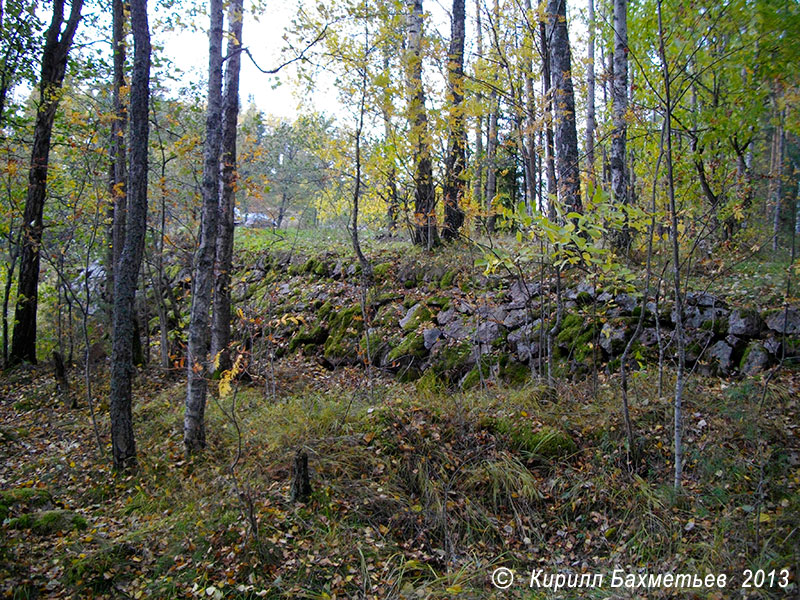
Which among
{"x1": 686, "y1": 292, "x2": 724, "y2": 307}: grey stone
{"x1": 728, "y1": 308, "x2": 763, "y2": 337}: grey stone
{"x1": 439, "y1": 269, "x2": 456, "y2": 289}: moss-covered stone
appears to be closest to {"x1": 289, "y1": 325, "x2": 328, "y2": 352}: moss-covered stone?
{"x1": 439, "y1": 269, "x2": 456, "y2": 289}: moss-covered stone

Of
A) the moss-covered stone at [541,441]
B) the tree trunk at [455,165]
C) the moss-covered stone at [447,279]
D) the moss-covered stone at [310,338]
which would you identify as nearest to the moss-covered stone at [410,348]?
the moss-covered stone at [447,279]

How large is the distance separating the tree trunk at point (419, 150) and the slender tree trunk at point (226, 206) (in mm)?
2562

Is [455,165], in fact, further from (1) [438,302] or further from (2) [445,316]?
(2) [445,316]

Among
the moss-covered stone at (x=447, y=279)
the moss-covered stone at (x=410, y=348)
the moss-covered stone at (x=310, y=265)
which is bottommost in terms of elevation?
the moss-covered stone at (x=410, y=348)

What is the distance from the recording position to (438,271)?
8.21 m

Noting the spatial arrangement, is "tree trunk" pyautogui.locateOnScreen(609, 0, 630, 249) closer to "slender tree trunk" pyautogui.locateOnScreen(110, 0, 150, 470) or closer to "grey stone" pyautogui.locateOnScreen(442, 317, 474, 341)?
"grey stone" pyautogui.locateOnScreen(442, 317, 474, 341)

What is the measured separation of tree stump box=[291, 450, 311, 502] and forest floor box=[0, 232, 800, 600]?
7 centimetres

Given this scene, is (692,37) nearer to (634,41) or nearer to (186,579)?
(634,41)

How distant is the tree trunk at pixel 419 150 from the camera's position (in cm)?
733

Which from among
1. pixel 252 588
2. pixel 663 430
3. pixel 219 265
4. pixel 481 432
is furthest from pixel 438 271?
pixel 252 588

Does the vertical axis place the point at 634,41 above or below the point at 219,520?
above

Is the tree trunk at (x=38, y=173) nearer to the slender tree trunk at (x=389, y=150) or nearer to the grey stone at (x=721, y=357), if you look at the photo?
the slender tree trunk at (x=389, y=150)

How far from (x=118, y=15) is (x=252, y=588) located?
822cm

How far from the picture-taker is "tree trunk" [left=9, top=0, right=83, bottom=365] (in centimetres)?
816
